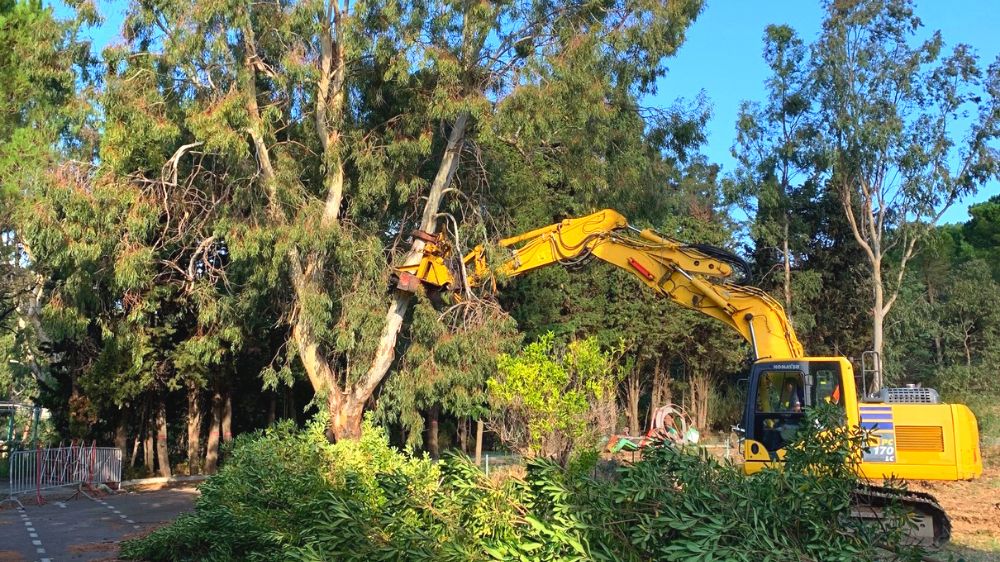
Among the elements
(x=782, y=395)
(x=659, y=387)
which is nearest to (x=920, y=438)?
(x=782, y=395)

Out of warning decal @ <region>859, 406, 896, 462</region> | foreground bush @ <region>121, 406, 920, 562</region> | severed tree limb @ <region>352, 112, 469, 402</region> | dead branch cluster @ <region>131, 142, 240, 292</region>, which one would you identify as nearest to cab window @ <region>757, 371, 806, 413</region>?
warning decal @ <region>859, 406, 896, 462</region>

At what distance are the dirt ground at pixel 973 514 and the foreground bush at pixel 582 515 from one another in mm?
3601

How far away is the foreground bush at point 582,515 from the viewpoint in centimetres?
549

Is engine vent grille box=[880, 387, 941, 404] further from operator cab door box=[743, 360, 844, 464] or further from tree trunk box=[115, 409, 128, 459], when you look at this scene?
tree trunk box=[115, 409, 128, 459]

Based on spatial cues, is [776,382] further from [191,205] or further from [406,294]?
[191,205]

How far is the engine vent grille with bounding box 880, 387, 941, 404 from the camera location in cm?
1238

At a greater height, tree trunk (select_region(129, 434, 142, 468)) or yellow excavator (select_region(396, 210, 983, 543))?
yellow excavator (select_region(396, 210, 983, 543))

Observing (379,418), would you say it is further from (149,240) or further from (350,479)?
(350,479)

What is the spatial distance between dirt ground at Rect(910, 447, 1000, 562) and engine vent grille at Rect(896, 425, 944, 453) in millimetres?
1298

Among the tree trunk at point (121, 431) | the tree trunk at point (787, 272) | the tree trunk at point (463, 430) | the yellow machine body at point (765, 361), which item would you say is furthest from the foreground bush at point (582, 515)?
the tree trunk at point (787, 272)

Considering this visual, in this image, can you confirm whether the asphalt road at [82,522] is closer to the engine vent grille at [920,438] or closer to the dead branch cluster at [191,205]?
the dead branch cluster at [191,205]

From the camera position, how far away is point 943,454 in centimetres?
1139

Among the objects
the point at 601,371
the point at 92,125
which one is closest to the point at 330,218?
the point at 92,125

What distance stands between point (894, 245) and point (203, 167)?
2603 centimetres
